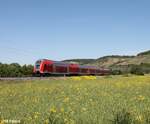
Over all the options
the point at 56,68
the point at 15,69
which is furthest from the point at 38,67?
the point at 15,69

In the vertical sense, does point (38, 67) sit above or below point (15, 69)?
below

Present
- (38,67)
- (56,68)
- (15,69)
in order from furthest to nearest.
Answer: (15,69), (56,68), (38,67)

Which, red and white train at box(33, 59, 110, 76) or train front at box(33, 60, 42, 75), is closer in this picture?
train front at box(33, 60, 42, 75)

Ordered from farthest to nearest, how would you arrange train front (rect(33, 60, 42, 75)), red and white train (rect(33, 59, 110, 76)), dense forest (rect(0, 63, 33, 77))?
dense forest (rect(0, 63, 33, 77)) < red and white train (rect(33, 59, 110, 76)) < train front (rect(33, 60, 42, 75))

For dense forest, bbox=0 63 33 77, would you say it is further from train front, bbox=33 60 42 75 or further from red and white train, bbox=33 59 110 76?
red and white train, bbox=33 59 110 76

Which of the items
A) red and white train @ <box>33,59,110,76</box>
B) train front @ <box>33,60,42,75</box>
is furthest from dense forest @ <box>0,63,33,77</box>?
red and white train @ <box>33,59,110,76</box>

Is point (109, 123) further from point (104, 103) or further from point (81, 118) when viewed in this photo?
point (104, 103)

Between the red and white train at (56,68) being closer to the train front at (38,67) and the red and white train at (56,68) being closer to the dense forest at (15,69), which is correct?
the train front at (38,67)

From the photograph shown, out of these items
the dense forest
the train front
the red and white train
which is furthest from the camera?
the dense forest

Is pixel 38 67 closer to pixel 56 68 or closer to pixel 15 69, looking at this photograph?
pixel 56 68

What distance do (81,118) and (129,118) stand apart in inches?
50.8

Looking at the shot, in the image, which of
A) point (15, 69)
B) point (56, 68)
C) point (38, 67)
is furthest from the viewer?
point (15, 69)

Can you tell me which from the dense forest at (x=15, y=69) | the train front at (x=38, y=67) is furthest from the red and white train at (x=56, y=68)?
the dense forest at (x=15, y=69)

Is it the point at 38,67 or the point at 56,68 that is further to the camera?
the point at 56,68
